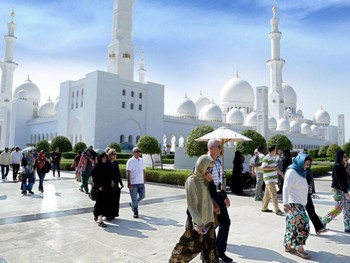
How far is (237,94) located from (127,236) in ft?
170

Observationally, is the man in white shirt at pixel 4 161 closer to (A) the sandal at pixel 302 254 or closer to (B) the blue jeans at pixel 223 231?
(B) the blue jeans at pixel 223 231

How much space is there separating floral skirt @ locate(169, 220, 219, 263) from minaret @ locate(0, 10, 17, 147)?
5023cm

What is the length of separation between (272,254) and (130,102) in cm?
3261

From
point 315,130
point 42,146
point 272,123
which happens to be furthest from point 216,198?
point 315,130

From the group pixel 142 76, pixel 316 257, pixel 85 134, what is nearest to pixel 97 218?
pixel 316 257

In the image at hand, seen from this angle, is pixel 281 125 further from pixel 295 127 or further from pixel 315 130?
pixel 315 130

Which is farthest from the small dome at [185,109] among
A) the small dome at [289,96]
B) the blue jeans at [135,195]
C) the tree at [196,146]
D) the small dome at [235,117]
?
the blue jeans at [135,195]

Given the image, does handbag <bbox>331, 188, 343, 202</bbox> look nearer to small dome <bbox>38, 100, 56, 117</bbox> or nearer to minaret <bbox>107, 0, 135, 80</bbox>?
minaret <bbox>107, 0, 135, 80</bbox>

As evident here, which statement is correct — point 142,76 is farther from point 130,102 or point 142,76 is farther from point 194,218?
point 194,218

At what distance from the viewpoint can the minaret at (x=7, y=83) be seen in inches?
1734

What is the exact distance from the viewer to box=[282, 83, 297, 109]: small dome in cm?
6178

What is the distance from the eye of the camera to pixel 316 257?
393 cm

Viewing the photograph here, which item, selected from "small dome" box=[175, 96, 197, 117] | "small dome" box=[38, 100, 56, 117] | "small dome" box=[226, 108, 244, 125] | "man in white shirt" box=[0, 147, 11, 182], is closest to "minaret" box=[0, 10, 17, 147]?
"small dome" box=[38, 100, 56, 117]

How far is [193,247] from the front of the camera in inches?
124
